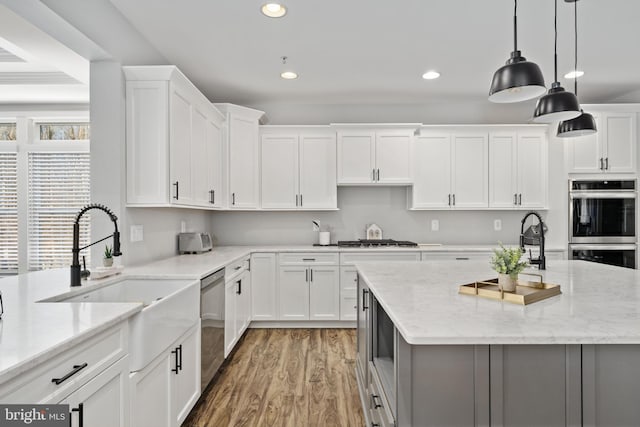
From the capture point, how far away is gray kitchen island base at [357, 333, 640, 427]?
3.81 feet

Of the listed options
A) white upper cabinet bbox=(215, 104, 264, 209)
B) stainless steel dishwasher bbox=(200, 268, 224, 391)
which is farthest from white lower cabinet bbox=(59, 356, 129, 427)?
white upper cabinet bbox=(215, 104, 264, 209)

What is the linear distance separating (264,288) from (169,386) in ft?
7.29

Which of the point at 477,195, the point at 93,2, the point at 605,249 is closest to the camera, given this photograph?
the point at 93,2

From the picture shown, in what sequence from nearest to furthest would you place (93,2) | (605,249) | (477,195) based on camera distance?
1. (93,2)
2. (605,249)
3. (477,195)

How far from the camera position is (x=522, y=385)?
1.17 metres

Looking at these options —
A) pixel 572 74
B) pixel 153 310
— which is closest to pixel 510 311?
pixel 153 310

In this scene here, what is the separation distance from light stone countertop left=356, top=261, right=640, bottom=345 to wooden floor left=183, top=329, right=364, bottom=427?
1008 millimetres

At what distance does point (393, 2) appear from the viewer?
8.11 feet

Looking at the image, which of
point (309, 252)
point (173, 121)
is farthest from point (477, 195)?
point (173, 121)

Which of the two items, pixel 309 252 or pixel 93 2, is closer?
pixel 93 2

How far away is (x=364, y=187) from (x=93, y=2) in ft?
10.7

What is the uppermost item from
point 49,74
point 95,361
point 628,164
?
point 49,74

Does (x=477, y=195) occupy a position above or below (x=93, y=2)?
below

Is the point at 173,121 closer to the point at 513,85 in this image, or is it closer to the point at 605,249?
the point at 513,85
